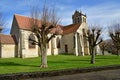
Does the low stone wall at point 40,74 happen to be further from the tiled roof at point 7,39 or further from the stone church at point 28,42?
the tiled roof at point 7,39

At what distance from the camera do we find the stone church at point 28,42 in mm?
39719

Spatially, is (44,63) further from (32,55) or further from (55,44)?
(55,44)

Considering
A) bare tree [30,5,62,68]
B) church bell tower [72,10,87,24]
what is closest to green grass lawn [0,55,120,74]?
bare tree [30,5,62,68]

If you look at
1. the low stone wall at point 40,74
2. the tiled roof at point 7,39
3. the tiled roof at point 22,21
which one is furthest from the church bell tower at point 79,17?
the low stone wall at point 40,74

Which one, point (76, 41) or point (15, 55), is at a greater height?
point (76, 41)

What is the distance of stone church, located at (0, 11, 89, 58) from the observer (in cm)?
3972

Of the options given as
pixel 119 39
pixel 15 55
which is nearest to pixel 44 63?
pixel 15 55

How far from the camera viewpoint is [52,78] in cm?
1053

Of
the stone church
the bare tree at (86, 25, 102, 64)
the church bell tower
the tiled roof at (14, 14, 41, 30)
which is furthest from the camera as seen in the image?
the church bell tower

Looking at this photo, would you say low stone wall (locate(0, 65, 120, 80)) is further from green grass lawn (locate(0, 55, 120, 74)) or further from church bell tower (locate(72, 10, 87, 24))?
church bell tower (locate(72, 10, 87, 24))

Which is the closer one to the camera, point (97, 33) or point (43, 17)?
point (43, 17)

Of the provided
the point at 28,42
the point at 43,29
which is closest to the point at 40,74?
the point at 43,29

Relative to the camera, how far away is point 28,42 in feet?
137

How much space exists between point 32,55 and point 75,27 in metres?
16.0
